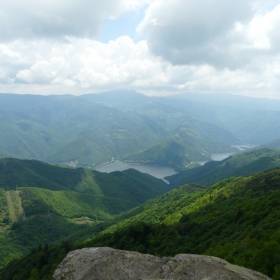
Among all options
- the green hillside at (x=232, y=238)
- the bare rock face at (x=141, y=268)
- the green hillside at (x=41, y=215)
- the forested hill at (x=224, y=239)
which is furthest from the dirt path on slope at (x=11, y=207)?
the bare rock face at (x=141, y=268)

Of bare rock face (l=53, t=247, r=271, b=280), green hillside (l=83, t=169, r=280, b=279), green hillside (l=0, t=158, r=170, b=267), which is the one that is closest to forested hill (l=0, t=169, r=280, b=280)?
green hillside (l=83, t=169, r=280, b=279)

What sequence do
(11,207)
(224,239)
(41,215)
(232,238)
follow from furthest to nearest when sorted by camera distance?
(11,207)
(41,215)
(224,239)
(232,238)

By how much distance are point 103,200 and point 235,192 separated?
143998mm

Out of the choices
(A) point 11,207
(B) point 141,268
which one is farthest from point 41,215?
(B) point 141,268

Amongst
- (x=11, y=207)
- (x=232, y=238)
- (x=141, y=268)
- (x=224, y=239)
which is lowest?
(x=11, y=207)

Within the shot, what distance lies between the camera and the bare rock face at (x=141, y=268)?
38.2ft

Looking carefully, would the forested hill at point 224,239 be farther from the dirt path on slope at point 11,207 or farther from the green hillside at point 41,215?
the dirt path on slope at point 11,207

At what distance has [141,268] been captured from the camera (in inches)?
526

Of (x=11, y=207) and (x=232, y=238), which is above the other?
(x=232, y=238)

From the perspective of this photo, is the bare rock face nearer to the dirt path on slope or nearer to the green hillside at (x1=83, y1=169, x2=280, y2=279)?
the green hillside at (x1=83, y1=169, x2=280, y2=279)

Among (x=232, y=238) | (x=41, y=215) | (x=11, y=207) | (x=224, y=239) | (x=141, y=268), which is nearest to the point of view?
(x=141, y=268)

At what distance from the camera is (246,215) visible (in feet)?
118

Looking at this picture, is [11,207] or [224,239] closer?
[224,239]

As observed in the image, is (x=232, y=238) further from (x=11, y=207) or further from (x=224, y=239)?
(x=11, y=207)
